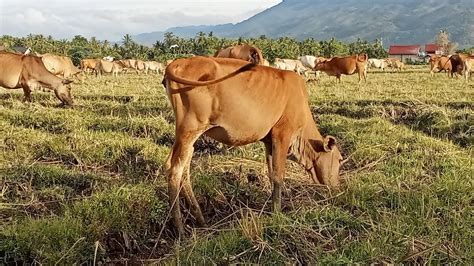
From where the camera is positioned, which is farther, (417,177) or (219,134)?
(417,177)

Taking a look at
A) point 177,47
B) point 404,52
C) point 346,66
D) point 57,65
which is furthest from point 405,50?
point 57,65

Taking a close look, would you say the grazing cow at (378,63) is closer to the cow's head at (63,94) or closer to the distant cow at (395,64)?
the distant cow at (395,64)

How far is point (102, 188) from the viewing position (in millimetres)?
6828

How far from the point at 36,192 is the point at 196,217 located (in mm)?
1980

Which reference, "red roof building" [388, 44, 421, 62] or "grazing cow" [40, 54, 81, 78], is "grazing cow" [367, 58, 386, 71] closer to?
"grazing cow" [40, 54, 81, 78]

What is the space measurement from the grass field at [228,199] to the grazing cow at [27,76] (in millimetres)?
4228

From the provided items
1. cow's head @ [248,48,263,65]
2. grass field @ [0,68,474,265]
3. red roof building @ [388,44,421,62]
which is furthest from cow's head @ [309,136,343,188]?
red roof building @ [388,44,421,62]

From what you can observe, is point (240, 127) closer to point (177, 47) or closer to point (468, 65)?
point (468, 65)

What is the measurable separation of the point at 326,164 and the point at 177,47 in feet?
221

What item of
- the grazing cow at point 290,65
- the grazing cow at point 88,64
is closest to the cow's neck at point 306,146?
the grazing cow at point 290,65

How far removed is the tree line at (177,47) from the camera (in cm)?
6288

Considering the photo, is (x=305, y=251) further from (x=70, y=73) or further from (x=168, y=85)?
(x=70, y=73)

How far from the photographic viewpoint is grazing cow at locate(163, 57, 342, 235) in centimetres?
573

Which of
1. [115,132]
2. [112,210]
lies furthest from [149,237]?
[115,132]
